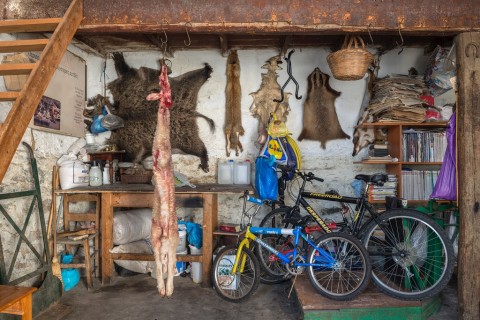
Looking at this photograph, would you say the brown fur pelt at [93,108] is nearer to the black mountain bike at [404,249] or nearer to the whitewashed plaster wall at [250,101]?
the whitewashed plaster wall at [250,101]

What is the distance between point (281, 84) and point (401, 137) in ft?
5.70

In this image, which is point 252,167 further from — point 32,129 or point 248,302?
point 32,129

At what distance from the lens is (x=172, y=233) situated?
3.14 metres

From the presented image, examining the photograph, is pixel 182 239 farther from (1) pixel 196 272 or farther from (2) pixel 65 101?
(2) pixel 65 101

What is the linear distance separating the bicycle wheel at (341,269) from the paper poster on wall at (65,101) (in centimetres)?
329

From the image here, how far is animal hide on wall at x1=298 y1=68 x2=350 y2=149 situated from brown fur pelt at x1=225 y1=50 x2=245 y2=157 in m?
0.88

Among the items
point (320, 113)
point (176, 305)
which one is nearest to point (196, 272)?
point (176, 305)

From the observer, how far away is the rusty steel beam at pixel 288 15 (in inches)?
120

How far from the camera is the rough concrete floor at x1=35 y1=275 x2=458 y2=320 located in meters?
3.47

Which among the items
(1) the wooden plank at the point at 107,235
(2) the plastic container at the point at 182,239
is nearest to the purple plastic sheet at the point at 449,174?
(2) the plastic container at the point at 182,239

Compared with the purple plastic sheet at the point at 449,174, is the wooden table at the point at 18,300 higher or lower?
lower

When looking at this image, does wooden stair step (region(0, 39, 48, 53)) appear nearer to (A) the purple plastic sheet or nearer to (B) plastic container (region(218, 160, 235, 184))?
(B) plastic container (region(218, 160, 235, 184))

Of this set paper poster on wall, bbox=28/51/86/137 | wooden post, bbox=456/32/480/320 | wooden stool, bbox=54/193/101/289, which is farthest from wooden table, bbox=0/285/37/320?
wooden post, bbox=456/32/480/320

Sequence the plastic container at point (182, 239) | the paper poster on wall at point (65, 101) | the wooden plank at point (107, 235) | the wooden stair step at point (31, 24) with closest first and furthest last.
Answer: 1. the wooden stair step at point (31, 24)
2. the paper poster on wall at point (65, 101)
3. the wooden plank at point (107, 235)
4. the plastic container at point (182, 239)
